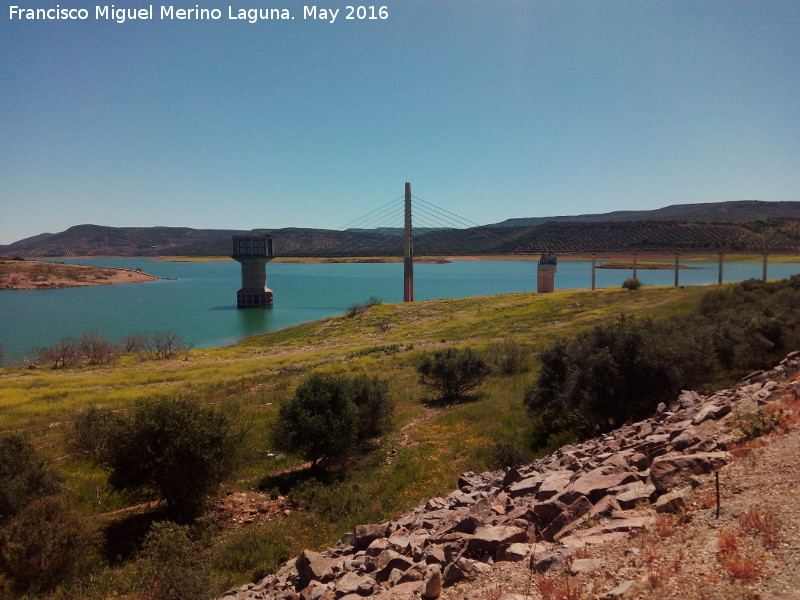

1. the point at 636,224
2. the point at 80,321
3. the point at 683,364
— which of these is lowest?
the point at 80,321

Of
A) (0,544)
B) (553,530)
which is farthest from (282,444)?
(553,530)

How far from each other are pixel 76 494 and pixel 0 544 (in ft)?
11.6

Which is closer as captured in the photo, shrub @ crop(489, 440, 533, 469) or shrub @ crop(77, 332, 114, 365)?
shrub @ crop(489, 440, 533, 469)

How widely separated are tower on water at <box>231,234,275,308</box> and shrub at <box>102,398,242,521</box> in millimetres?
66148

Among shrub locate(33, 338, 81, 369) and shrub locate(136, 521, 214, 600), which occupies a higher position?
shrub locate(136, 521, 214, 600)

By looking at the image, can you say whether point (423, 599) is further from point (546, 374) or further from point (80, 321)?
point (80, 321)

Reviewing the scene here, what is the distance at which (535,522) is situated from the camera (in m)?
5.82

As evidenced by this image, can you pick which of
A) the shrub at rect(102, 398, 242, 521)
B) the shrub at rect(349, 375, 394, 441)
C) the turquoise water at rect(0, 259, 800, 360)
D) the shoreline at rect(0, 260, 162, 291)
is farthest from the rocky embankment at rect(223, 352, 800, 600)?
the shoreline at rect(0, 260, 162, 291)

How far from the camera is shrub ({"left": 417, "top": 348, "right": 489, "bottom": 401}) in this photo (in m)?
17.8

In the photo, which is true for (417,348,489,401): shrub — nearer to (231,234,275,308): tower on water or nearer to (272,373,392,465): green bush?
(272,373,392,465): green bush

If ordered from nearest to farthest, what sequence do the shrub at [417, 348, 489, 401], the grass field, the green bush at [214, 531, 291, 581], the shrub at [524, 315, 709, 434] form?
1. the green bush at [214, 531, 291, 581]
2. the grass field
3. the shrub at [524, 315, 709, 434]
4. the shrub at [417, 348, 489, 401]

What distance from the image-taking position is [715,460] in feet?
19.2

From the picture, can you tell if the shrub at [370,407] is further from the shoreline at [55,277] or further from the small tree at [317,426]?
the shoreline at [55,277]

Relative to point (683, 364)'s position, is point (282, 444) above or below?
below
